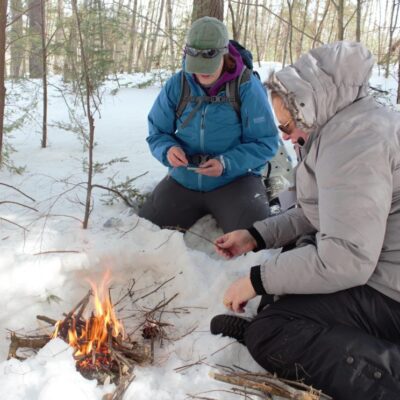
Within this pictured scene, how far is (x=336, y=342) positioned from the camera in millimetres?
1787

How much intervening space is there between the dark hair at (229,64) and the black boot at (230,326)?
1913 mm

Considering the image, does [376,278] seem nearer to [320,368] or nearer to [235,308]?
[320,368]

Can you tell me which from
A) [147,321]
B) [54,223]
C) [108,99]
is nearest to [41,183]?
[54,223]

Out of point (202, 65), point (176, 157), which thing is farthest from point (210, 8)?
point (176, 157)

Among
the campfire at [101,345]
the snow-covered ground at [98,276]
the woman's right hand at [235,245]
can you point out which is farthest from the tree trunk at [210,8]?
the campfire at [101,345]

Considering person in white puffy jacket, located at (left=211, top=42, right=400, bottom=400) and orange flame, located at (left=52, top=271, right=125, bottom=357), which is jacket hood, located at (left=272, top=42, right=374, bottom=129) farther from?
orange flame, located at (left=52, top=271, right=125, bottom=357)

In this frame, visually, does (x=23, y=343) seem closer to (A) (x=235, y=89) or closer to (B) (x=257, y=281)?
(B) (x=257, y=281)

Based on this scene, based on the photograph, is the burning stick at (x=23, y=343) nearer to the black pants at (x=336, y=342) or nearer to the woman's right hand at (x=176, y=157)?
the black pants at (x=336, y=342)

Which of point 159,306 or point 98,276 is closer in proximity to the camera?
point 159,306

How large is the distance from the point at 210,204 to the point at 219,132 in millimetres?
574

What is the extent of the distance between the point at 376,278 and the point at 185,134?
1975mm

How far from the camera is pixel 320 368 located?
5.94ft

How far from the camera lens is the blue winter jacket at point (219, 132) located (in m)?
3.31

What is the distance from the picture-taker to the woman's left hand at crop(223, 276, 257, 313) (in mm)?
2004
